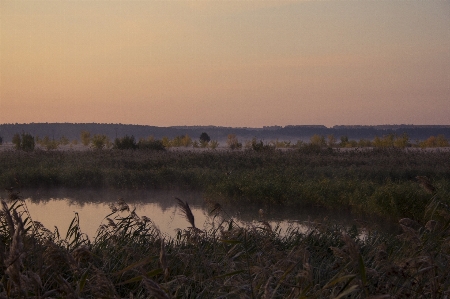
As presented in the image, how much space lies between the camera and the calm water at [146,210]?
38.3 feet

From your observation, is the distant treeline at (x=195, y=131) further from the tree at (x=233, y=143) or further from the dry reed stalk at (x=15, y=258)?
the dry reed stalk at (x=15, y=258)

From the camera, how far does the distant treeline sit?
412ft

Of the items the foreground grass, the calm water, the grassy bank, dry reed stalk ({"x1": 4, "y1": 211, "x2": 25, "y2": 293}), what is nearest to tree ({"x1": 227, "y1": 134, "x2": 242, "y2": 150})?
the grassy bank

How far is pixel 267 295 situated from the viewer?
7.22ft

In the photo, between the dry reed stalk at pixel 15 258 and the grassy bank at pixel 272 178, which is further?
the grassy bank at pixel 272 178

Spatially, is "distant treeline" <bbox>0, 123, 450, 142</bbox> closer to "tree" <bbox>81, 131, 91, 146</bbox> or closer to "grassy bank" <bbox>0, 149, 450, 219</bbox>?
"tree" <bbox>81, 131, 91, 146</bbox>

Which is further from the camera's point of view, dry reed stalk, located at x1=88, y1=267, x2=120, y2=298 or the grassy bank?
the grassy bank

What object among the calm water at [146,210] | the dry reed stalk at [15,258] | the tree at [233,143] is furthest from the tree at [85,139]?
the dry reed stalk at [15,258]

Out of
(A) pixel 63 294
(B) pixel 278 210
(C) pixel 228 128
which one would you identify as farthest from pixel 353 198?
(C) pixel 228 128

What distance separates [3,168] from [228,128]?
A: 13004 centimetres

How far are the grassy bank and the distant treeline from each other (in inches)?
3801

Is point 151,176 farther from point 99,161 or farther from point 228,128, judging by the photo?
point 228,128

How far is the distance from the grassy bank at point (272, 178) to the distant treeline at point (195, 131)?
96540 mm

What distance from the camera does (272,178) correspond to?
641 inches
